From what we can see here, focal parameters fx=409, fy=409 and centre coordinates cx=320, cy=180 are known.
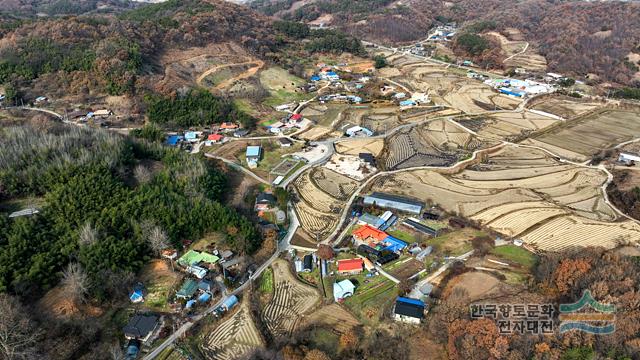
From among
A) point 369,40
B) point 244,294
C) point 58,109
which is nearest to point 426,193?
point 244,294

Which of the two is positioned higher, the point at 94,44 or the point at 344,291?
the point at 94,44

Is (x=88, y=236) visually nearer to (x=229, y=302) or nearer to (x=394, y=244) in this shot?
(x=229, y=302)

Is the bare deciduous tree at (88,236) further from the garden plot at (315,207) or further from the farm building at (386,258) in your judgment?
the farm building at (386,258)

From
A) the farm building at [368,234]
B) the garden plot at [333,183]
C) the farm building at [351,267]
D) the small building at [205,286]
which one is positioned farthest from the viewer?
the garden plot at [333,183]

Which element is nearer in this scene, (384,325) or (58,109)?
(384,325)

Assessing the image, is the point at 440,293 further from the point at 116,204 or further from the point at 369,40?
the point at 369,40

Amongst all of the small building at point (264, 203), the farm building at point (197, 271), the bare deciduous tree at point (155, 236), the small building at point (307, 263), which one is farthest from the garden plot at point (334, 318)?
the small building at point (264, 203)
